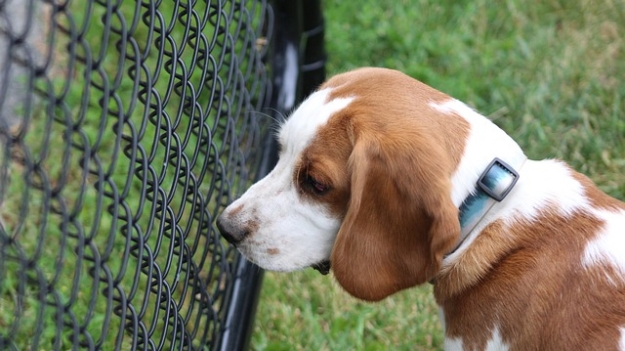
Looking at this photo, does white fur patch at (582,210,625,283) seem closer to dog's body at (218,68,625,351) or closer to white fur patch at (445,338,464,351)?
dog's body at (218,68,625,351)

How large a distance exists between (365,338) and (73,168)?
176cm

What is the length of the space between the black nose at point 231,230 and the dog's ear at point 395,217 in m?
0.38

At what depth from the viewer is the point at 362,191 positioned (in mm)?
2584

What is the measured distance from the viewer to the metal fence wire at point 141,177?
265cm

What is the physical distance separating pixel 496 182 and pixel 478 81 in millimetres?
2631

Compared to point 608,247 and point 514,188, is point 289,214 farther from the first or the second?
point 608,247

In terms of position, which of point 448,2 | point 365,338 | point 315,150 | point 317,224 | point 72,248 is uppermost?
point 315,150

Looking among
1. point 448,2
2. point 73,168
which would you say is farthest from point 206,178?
point 448,2

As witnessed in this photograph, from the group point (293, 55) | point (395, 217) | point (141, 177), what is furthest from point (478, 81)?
point (395, 217)

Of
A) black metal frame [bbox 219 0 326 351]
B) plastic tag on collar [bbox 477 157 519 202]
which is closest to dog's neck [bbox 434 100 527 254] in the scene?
plastic tag on collar [bbox 477 157 519 202]

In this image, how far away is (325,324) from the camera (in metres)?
3.92

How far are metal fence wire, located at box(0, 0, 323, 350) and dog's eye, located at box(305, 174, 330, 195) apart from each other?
51 centimetres

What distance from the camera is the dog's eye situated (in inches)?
107

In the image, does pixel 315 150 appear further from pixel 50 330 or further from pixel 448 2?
pixel 448 2
